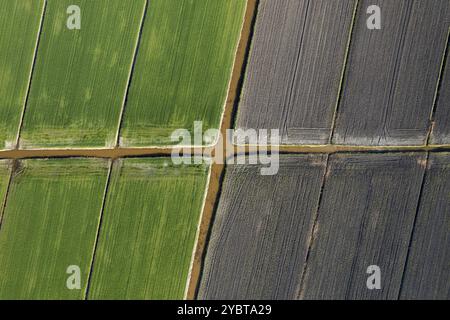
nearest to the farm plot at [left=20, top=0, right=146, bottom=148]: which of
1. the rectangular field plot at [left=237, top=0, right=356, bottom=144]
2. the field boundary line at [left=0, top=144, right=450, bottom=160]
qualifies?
the field boundary line at [left=0, top=144, right=450, bottom=160]

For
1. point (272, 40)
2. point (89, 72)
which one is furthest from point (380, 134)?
point (89, 72)

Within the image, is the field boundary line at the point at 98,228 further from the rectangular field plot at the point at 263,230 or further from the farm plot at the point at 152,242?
the rectangular field plot at the point at 263,230

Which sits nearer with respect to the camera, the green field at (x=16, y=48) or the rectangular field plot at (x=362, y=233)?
the rectangular field plot at (x=362, y=233)

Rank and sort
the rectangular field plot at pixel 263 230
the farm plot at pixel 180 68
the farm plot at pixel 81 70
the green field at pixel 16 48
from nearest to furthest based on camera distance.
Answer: the rectangular field plot at pixel 263 230 < the farm plot at pixel 180 68 < the farm plot at pixel 81 70 < the green field at pixel 16 48

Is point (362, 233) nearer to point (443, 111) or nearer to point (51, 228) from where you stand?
point (443, 111)

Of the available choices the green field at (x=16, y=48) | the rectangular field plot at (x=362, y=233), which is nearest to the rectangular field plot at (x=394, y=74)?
the rectangular field plot at (x=362, y=233)
